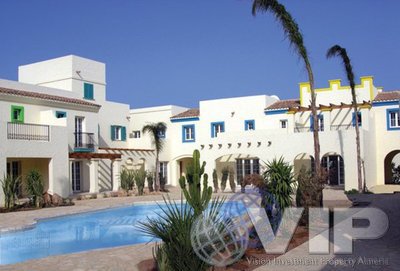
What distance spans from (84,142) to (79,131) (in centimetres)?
81

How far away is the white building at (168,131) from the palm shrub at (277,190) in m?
14.2

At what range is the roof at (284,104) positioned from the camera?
30805 mm

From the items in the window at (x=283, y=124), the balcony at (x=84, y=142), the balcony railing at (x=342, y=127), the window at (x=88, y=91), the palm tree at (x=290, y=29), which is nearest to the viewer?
the palm tree at (x=290, y=29)

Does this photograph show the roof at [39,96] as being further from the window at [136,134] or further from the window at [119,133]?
the window at [136,134]

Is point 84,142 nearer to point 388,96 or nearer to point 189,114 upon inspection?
point 189,114

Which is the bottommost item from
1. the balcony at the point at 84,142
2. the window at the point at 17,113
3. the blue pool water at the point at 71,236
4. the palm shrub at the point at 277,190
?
the blue pool water at the point at 71,236

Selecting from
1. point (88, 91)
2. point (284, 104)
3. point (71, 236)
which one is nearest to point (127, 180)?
point (88, 91)

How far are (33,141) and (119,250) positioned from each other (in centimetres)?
1412

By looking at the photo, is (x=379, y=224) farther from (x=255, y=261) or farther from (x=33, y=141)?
(x=33, y=141)

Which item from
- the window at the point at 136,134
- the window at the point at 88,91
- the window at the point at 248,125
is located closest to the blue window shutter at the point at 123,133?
the window at the point at 136,134

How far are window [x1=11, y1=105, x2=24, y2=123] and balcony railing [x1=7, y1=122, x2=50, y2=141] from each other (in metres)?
1.59

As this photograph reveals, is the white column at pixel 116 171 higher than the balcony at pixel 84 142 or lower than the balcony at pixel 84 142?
lower

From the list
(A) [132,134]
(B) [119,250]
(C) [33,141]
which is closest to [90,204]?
(C) [33,141]

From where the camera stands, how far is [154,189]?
2895 centimetres
